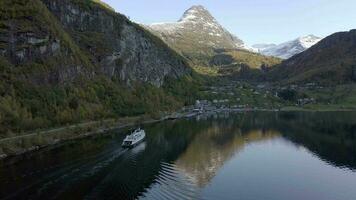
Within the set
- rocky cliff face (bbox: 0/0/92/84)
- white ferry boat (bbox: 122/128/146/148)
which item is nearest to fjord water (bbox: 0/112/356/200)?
white ferry boat (bbox: 122/128/146/148)

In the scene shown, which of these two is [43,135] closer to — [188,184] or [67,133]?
[67,133]

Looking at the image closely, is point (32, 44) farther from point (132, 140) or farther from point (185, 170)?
point (185, 170)

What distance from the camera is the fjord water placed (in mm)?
84438

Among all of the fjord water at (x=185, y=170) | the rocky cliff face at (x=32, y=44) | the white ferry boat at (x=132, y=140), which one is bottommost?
the fjord water at (x=185, y=170)

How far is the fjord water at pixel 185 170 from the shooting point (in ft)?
277

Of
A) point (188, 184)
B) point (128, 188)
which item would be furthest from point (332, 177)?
point (128, 188)

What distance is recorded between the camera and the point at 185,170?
10594 cm

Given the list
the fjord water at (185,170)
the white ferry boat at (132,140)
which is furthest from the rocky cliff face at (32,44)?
the white ferry boat at (132,140)

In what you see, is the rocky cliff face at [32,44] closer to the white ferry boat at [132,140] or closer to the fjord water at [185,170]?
the fjord water at [185,170]

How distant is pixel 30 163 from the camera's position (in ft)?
343

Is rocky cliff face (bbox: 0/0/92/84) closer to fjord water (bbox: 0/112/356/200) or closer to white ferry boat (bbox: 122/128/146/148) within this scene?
fjord water (bbox: 0/112/356/200)

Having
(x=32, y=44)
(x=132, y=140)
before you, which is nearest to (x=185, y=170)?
(x=132, y=140)

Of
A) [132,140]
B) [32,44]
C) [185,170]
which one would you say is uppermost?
[32,44]

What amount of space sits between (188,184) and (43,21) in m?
125
